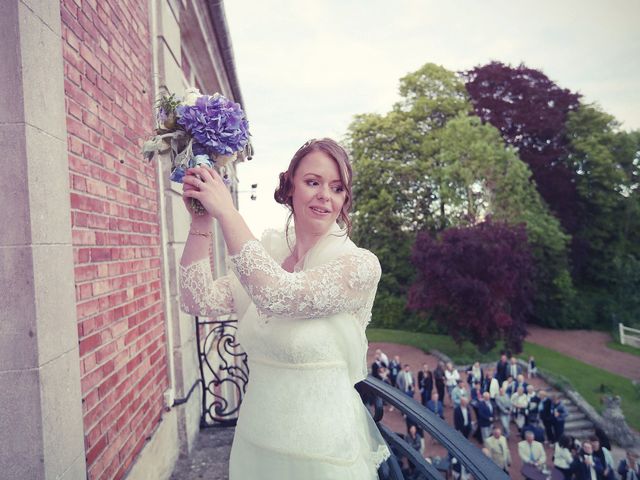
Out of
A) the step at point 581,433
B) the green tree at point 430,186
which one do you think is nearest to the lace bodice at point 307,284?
the step at point 581,433

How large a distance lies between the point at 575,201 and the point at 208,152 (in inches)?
1154

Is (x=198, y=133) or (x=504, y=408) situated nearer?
(x=198, y=133)

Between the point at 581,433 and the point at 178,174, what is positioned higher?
the point at 178,174

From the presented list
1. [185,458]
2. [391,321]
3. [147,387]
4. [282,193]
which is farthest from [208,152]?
[391,321]

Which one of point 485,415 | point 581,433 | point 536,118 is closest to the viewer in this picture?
point 485,415

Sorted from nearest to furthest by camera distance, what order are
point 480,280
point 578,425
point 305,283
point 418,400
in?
1. point 305,283
2. point 578,425
3. point 418,400
4. point 480,280

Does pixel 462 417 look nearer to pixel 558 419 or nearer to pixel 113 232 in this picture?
pixel 558 419

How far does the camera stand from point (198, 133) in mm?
1882

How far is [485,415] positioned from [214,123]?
46.1ft

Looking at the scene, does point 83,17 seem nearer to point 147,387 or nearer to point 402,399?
point 147,387

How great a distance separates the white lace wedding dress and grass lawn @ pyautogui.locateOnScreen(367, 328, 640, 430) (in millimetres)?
16761

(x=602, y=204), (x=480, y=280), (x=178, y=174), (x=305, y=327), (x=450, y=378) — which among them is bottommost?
(x=450, y=378)

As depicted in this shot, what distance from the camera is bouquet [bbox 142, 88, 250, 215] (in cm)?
188

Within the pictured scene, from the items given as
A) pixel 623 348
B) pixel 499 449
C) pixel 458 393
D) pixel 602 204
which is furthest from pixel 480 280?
pixel 602 204
